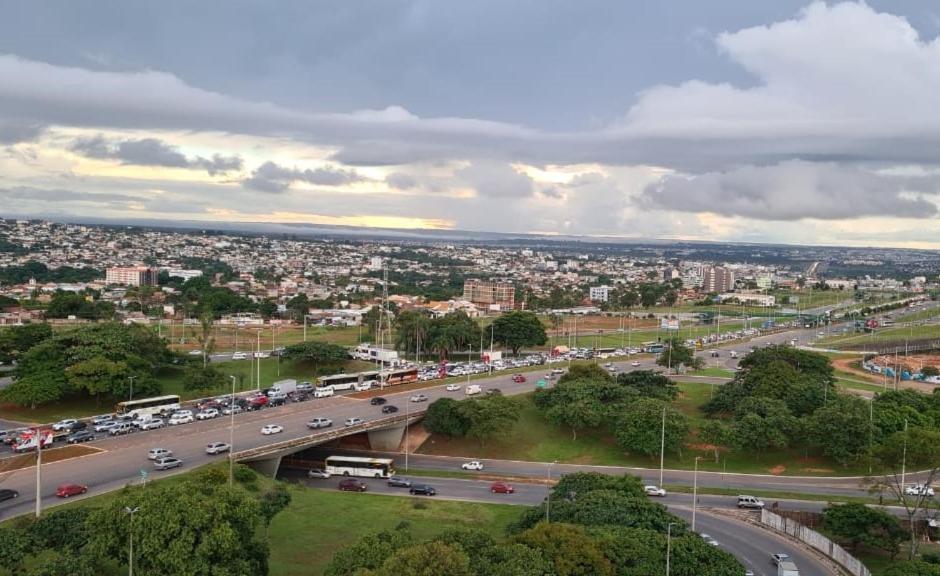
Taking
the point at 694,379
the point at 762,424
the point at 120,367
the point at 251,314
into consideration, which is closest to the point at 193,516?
the point at 120,367

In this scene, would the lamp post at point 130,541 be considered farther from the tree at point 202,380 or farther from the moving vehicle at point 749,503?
the tree at point 202,380

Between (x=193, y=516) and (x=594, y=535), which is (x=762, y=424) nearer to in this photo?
(x=594, y=535)

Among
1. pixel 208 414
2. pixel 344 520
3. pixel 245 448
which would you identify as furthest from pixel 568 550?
pixel 208 414

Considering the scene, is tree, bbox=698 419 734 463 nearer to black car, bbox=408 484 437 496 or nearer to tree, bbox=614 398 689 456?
tree, bbox=614 398 689 456

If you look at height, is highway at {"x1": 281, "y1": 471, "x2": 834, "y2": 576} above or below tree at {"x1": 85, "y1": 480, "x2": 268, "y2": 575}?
below

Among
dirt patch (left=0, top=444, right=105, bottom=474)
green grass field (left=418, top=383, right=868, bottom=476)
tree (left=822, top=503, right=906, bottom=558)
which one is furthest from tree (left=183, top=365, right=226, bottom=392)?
tree (left=822, top=503, right=906, bottom=558)

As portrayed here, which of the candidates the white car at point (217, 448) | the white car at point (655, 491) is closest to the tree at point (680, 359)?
the white car at point (655, 491)

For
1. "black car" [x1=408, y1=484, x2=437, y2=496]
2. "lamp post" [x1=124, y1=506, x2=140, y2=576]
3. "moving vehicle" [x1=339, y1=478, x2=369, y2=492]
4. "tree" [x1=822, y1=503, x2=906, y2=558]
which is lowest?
"moving vehicle" [x1=339, y1=478, x2=369, y2=492]
